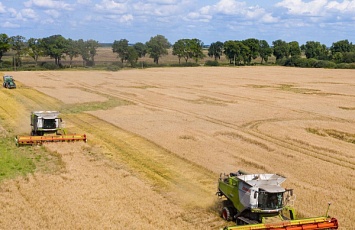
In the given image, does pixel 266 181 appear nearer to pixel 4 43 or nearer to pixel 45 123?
pixel 45 123

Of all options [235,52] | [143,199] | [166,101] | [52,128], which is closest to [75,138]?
[52,128]

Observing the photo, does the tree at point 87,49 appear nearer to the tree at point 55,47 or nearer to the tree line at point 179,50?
the tree line at point 179,50

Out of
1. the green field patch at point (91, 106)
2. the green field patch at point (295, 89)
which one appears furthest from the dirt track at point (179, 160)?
the green field patch at point (295, 89)

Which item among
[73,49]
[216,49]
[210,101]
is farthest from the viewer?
[216,49]

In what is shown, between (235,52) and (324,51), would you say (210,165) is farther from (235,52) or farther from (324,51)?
(324,51)

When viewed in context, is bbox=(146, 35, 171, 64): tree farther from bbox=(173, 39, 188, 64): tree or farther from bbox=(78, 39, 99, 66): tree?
bbox=(78, 39, 99, 66): tree

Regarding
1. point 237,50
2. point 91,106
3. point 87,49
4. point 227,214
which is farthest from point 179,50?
point 227,214
